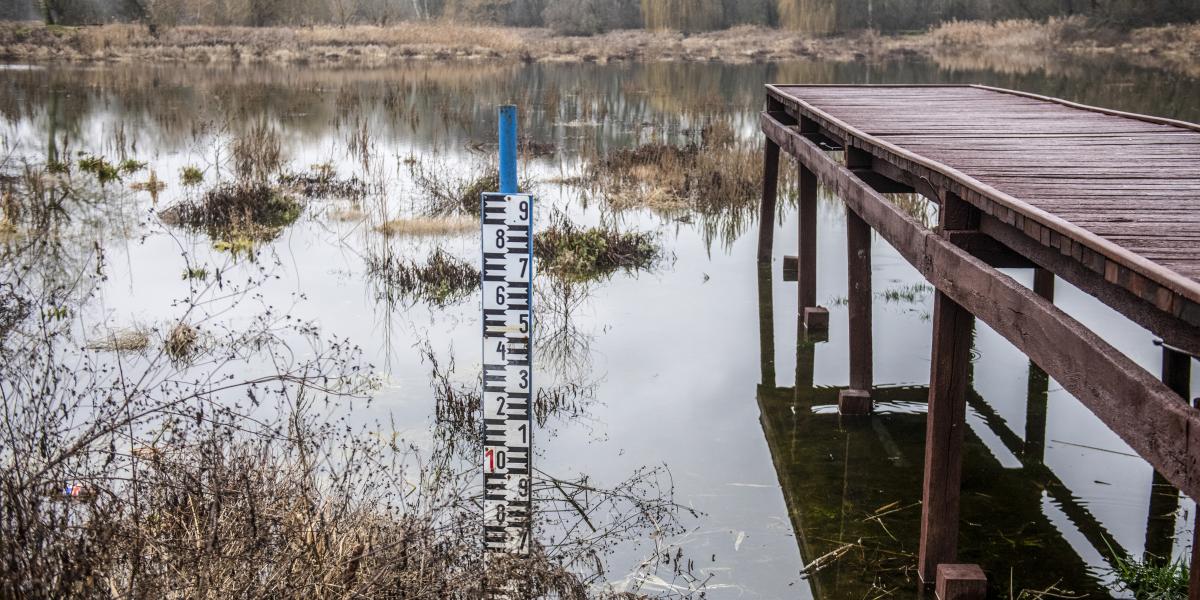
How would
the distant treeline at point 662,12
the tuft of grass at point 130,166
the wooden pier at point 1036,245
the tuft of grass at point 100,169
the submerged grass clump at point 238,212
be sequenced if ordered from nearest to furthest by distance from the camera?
the wooden pier at point 1036,245, the submerged grass clump at point 238,212, the tuft of grass at point 100,169, the tuft of grass at point 130,166, the distant treeline at point 662,12

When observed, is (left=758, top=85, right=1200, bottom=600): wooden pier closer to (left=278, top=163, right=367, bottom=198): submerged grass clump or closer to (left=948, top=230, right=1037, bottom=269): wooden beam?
(left=948, top=230, right=1037, bottom=269): wooden beam

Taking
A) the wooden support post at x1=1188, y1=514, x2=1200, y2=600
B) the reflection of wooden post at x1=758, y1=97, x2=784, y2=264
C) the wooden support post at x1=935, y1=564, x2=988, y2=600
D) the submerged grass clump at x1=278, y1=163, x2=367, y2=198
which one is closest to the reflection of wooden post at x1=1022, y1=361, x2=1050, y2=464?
the wooden support post at x1=935, y1=564, x2=988, y2=600

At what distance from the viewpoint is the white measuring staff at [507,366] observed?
467 cm

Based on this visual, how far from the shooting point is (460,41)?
4194 centimetres

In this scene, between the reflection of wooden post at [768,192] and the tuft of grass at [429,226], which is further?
the tuft of grass at [429,226]

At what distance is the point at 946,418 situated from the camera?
174 inches

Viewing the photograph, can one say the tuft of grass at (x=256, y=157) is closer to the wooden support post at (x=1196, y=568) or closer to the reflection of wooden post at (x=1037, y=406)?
the reflection of wooden post at (x=1037, y=406)

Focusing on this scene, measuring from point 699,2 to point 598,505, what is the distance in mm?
48810

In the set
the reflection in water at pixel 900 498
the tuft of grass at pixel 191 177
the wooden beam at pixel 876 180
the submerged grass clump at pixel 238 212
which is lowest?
the reflection in water at pixel 900 498

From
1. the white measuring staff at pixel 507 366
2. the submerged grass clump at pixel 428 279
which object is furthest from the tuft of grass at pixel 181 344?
the white measuring staff at pixel 507 366

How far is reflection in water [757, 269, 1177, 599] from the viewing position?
15.6 feet

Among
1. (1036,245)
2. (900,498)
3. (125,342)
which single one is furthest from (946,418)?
(125,342)

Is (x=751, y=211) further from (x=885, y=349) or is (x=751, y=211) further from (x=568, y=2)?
(x=568, y=2)

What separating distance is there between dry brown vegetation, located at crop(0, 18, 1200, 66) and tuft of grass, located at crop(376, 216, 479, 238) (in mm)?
24659
